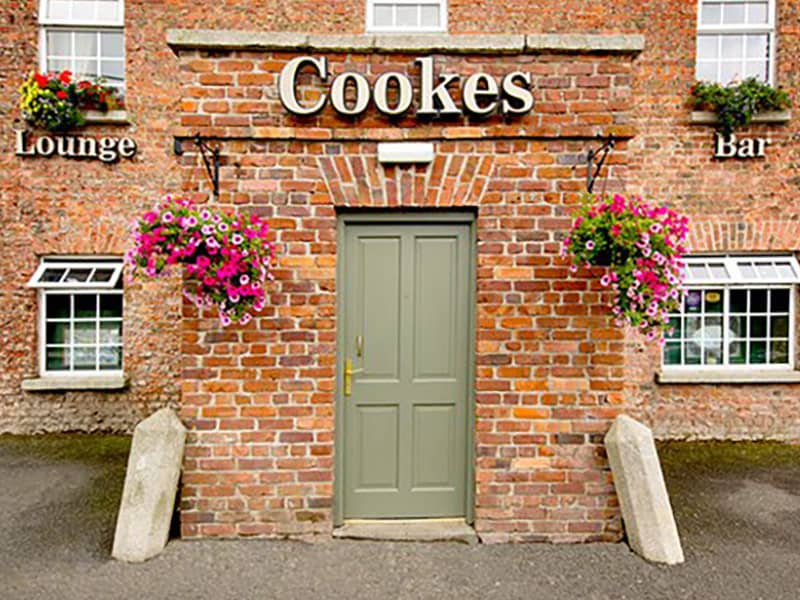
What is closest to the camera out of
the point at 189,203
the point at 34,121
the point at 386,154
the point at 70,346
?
the point at 189,203

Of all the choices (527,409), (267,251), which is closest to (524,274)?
(527,409)

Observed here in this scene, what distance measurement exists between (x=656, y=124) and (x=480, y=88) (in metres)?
3.69

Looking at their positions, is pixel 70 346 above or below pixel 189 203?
below

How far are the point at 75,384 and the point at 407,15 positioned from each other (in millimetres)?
6109

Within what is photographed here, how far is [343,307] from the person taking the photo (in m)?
3.84

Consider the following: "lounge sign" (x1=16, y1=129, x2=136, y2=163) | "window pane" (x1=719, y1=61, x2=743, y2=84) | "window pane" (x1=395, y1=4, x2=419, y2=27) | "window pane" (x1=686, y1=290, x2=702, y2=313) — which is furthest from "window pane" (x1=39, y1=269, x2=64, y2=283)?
"window pane" (x1=719, y1=61, x2=743, y2=84)

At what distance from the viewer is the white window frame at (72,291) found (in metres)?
6.32

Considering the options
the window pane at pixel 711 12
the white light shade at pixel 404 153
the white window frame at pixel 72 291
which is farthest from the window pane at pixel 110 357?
the window pane at pixel 711 12

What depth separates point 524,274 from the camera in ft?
12.4

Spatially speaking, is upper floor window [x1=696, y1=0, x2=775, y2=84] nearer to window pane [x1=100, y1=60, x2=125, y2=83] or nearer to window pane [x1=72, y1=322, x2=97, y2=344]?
window pane [x1=100, y1=60, x2=125, y2=83]

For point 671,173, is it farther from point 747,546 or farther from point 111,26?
point 111,26

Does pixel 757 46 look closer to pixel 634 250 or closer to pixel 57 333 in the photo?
pixel 634 250

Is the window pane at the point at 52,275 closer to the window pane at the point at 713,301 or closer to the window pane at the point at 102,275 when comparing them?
the window pane at the point at 102,275

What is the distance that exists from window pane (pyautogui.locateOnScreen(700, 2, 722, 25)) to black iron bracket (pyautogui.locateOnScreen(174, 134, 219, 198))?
20.9ft
